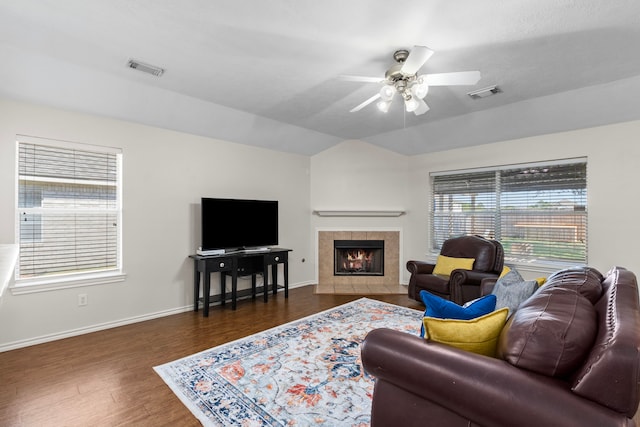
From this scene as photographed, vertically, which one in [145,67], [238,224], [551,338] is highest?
[145,67]

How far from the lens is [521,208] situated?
184 inches

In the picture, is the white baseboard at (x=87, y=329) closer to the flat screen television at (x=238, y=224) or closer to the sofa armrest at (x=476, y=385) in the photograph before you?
the flat screen television at (x=238, y=224)

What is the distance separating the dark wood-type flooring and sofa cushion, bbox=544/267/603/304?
2.24 meters

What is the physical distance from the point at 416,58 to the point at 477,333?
183cm

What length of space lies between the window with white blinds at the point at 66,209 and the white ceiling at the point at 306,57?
20.0 inches

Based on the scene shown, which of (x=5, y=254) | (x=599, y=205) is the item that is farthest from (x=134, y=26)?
(x=599, y=205)

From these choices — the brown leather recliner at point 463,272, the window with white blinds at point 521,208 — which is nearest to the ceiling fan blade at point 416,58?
the brown leather recliner at point 463,272

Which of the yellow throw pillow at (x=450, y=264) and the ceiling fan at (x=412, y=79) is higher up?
the ceiling fan at (x=412, y=79)

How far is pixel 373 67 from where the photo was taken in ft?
9.57

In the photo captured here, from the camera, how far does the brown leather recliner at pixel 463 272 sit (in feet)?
12.9

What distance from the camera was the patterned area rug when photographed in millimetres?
2045

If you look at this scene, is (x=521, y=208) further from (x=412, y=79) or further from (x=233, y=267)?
(x=233, y=267)

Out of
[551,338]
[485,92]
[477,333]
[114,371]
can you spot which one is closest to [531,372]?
[551,338]

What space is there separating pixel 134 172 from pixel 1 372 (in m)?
2.16
